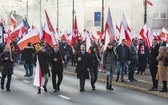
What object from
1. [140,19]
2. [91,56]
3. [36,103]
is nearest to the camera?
[36,103]

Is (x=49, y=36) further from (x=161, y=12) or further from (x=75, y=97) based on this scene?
(x=161, y=12)

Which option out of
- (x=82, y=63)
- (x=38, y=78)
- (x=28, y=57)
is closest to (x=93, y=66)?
(x=82, y=63)

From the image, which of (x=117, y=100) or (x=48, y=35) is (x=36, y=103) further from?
(x=48, y=35)

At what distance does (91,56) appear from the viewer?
16.2m

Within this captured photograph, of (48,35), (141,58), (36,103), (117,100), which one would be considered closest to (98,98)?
(117,100)

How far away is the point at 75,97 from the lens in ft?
45.5

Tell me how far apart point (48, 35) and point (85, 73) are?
6.47ft

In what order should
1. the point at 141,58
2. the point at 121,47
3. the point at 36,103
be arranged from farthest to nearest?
1. the point at 141,58
2. the point at 121,47
3. the point at 36,103

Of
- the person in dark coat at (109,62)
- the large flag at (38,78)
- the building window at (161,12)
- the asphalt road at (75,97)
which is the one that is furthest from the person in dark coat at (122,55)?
the building window at (161,12)

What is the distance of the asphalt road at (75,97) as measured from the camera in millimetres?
12773

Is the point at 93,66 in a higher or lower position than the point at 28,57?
lower

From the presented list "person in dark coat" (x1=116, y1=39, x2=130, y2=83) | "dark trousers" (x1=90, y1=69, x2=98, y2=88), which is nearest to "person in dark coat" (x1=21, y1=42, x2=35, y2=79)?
"person in dark coat" (x1=116, y1=39, x2=130, y2=83)

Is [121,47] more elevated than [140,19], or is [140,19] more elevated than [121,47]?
[140,19]

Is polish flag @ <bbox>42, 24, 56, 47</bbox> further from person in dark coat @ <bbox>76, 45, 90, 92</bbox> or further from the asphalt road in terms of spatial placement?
the asphalt road
